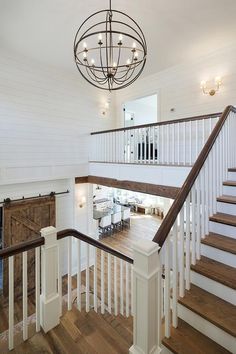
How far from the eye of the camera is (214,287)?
188 centimetres

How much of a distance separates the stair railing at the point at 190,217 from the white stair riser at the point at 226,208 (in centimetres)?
7

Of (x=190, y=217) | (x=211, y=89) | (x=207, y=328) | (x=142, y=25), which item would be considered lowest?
(x=207, y=328)

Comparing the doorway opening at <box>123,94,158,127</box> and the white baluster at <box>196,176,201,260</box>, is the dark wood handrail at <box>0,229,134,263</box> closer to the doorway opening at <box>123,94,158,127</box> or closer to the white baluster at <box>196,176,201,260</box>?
the white baluster at <box>196,176,201,260</box>

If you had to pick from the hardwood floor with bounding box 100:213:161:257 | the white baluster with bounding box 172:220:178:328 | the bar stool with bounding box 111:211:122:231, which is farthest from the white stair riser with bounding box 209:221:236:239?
the bar stool with bounding box 111:211:122:231

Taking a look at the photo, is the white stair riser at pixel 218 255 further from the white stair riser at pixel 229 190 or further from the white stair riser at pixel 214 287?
the white stair riser at pixel 229 190

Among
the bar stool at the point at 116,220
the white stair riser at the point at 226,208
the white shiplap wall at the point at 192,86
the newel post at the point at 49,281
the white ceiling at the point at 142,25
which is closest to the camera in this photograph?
the newel post at the point at 49,281

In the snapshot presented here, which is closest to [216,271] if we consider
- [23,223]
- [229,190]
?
[229,190]

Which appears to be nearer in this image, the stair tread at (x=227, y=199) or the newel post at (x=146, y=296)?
the newel post at (x=146, y=296)

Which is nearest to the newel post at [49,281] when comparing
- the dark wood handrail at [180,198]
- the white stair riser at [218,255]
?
the dark wood handrail at [180,198]

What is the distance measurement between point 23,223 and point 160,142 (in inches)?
147

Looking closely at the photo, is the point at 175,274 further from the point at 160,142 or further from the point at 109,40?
the point at 109,40

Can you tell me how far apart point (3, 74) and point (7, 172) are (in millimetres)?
2145

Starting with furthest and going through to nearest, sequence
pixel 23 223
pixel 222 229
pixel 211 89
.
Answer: pixel 23 223 → pixel 211 89 → pixel 222 229

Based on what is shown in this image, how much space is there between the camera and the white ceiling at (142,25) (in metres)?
3.20
